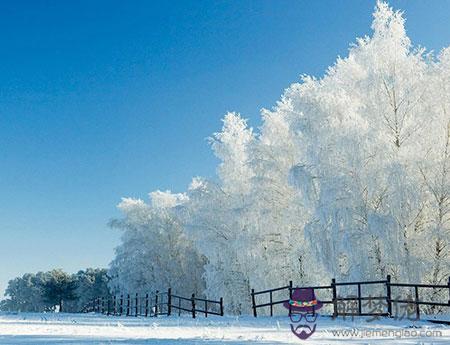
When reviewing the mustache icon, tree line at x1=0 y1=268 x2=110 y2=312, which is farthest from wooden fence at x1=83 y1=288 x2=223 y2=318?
tree line at x1=0 y1=268 x2=110 y2=312

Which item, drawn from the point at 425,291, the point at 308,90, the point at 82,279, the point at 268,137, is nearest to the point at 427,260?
the point at 425,291

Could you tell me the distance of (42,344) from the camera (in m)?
7.65

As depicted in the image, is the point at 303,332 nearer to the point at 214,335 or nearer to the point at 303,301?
the point at 214,335

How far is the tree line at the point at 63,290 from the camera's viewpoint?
275ft

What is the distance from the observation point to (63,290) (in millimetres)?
83625

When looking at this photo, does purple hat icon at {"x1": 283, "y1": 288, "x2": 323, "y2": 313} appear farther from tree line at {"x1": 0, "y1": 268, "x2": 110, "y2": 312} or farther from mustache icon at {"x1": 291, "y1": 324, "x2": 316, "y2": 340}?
tree line at {"x1": 0, "y1": 268, "x2": 110, "y2": 312}

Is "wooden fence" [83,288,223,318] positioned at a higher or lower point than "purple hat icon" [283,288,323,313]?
lower

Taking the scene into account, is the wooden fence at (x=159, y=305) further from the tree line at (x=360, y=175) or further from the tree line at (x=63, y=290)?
the tree line at (x=63, y=290)

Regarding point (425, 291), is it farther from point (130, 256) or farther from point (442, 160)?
point (130, 256)

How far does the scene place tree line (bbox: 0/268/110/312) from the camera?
83.7 m

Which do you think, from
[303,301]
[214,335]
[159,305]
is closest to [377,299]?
[303,301]

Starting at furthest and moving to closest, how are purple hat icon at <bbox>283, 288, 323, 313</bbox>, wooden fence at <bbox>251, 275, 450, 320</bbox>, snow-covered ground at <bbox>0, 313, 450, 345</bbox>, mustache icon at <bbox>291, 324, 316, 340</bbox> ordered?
purple hat icon at <bbox>283, 288, 323, 313</bbox>
wooden fence at <bbox>251, 275, 450, 320</bbox>
mustache icon at <bbox>291, 324, 316, 340</bbox>
snow-covered ground at <bbox>0, 313, 450, 345</bbox>

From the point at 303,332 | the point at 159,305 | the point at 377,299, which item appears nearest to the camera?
the point at 303,332

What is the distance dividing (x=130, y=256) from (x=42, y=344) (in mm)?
45215
